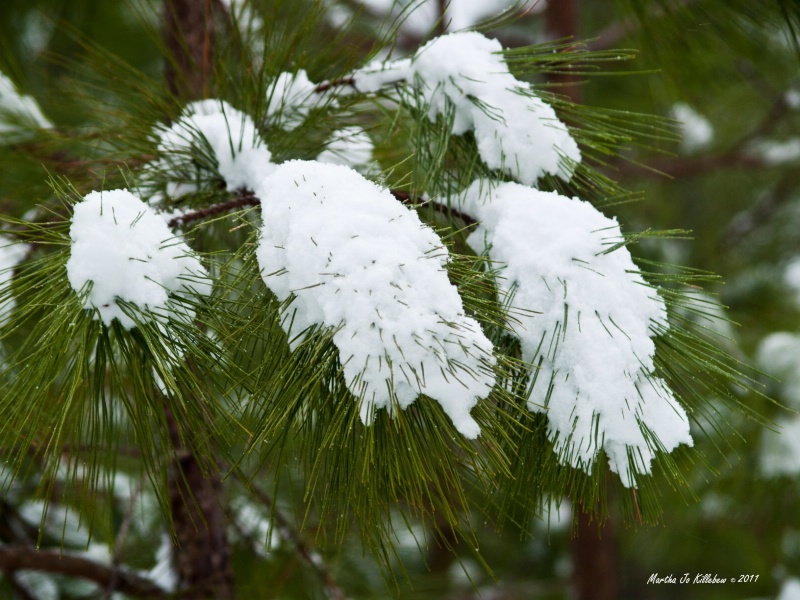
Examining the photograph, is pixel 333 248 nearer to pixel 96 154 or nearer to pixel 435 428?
pixel 435 428

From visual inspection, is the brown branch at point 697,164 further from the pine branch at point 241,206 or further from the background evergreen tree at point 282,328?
the pine branch at point 241,206

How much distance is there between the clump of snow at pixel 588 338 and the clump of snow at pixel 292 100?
0.38 m

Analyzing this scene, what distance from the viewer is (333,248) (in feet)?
1.91

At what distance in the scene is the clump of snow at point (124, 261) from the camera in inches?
23.5

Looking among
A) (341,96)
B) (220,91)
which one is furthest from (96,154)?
(341,96)

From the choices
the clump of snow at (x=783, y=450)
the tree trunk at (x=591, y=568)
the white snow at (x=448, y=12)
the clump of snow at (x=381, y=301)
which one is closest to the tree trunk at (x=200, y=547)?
the clump of snow at (x=381, y=301)

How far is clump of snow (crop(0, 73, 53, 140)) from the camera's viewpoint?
1301 millimetres

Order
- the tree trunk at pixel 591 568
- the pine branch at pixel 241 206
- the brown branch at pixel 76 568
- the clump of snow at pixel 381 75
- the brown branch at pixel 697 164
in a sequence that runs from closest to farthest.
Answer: the pine branch at pixel 241 206
the clump of snow at pixel 381 75
the brown branch at pixel 76 568
the tree trunk at pixel 591 568
the brown branch at pixel 697 164

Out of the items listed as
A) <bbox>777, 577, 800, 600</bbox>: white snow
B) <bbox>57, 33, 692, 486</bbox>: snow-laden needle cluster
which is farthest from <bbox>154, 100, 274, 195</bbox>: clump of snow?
<bbox>777, 577, 800, 600</bbox>: white snow

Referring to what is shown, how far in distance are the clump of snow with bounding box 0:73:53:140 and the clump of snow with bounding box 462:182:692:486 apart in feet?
3.48

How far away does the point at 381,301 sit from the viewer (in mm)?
551

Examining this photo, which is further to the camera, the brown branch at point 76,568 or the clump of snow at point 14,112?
the clump of snow at point 14,112

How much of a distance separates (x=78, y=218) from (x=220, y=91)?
41 cm

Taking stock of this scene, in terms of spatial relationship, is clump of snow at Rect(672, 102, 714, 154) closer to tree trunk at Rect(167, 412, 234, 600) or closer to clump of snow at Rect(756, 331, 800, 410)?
clump of snow at Rect(756, 331, 800, 410)
